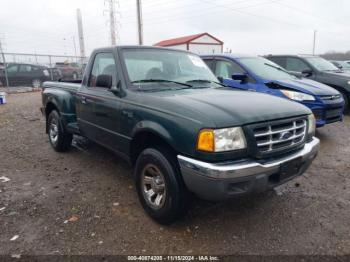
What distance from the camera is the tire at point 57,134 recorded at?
5203mm

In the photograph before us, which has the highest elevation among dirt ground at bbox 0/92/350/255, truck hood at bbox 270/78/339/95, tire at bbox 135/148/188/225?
truck hood at bbox 270/78/339/95

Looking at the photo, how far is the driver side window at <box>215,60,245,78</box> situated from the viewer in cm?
640

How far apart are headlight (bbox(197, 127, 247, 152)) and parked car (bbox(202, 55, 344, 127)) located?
3307 millimetres

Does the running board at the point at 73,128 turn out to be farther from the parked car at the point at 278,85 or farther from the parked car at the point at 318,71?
the parked car at the point at 318,71

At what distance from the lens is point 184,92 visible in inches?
129

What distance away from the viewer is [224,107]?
2686 millimetres

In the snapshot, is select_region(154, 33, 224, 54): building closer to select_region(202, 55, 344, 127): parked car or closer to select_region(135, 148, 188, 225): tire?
select_region(202, 55, 344, 127): parked car

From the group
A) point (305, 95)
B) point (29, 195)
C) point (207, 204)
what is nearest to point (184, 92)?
point (207, 204)

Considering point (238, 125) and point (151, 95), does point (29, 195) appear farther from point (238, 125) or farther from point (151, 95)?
point (238, 125)

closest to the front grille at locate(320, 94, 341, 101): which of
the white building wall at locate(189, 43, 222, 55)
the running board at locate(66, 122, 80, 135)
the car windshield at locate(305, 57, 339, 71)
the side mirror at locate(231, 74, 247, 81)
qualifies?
the side mirror at locate(231, 74, 247, 81)

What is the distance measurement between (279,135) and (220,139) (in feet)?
2.23

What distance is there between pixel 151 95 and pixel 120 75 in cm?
66

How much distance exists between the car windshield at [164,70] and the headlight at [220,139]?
127cm

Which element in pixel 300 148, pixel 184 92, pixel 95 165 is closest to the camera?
pixel 300 148
